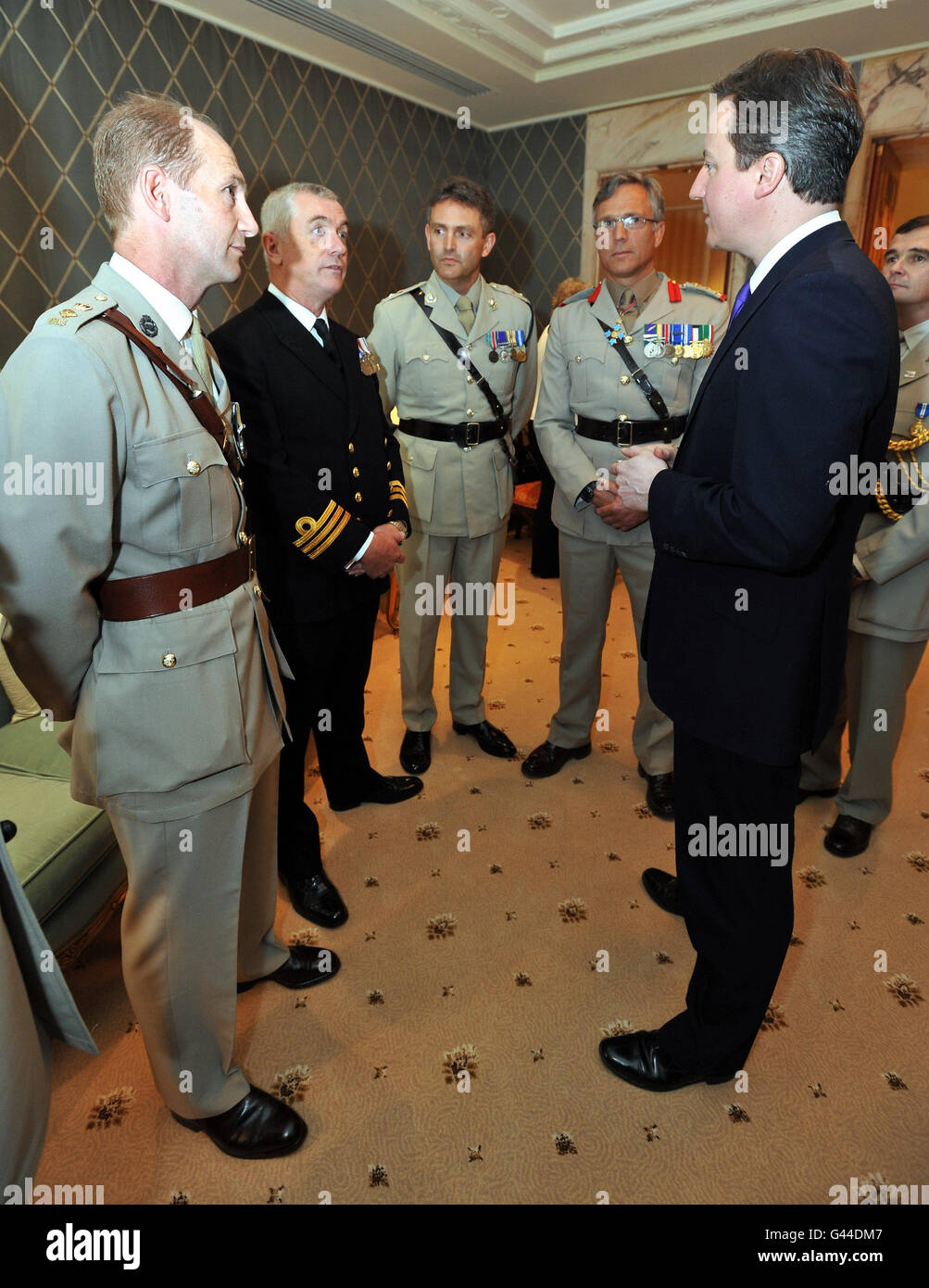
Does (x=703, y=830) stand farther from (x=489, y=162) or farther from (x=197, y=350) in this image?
(x=489, y=162)

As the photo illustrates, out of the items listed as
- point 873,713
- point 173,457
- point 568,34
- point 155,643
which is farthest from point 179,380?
point 568,34

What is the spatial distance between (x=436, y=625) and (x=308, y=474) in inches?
38.5

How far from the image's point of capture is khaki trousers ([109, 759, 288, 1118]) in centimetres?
133

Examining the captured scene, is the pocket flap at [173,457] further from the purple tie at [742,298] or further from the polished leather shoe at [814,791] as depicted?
the polished leather shoe at [814,791]

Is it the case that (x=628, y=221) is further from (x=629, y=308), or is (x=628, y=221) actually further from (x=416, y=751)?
(x=416, y=751)

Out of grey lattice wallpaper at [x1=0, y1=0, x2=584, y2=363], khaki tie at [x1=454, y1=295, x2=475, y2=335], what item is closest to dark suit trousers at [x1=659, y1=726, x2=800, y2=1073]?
khaki tie at [x1=454, y1=295, x2=475, y2=335]

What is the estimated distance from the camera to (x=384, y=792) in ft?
8.73

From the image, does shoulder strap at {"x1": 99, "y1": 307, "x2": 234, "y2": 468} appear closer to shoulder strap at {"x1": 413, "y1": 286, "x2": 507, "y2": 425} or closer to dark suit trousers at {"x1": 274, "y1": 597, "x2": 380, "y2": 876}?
dark suit trousers at {"x1": 274, "y1": 597, "x2": 380, "y2": 876}

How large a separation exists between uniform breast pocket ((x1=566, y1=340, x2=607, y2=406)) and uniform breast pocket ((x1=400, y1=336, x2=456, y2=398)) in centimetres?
40

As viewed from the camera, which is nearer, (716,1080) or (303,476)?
(716,1080)

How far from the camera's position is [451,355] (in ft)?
8.70

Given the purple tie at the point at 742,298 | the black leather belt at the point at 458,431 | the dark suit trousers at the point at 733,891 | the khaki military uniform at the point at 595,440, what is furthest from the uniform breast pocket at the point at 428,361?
the dark suit trousers at the point at 733,891

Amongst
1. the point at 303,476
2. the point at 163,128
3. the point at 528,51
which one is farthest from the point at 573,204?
the point at 163,128
